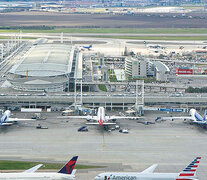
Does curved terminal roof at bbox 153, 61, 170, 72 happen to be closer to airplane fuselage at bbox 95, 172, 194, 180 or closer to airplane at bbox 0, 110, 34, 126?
airplane at bbox 0, 110, 34, 126

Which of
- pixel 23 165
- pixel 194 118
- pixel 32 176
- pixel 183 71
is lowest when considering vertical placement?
pixel 23 165

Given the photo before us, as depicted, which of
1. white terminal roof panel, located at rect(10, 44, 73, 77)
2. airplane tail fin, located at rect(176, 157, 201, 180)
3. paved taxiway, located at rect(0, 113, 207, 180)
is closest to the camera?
airplane tail fin, located at rect(176, 157, 201, 180)

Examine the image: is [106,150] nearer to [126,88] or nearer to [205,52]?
[126,88]

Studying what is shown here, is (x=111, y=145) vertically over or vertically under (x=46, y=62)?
under

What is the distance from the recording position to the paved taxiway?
62562 millimetres

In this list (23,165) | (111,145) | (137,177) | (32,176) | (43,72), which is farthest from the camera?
(43,72)

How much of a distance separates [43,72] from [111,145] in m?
42.5

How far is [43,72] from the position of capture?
353 ft

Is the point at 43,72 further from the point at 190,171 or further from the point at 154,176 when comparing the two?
the point at 190,171

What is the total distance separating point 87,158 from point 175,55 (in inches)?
4133

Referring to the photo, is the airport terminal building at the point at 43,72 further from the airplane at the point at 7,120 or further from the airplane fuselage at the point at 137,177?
the airplane fuselage at the point at 137,177

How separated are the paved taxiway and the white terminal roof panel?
87.5ft

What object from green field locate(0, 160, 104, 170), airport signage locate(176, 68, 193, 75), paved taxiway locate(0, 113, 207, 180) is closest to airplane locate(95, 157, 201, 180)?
paved taxiway locate(0, 113, 207, 180)

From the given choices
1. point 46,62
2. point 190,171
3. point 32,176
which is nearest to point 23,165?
point 32,176
